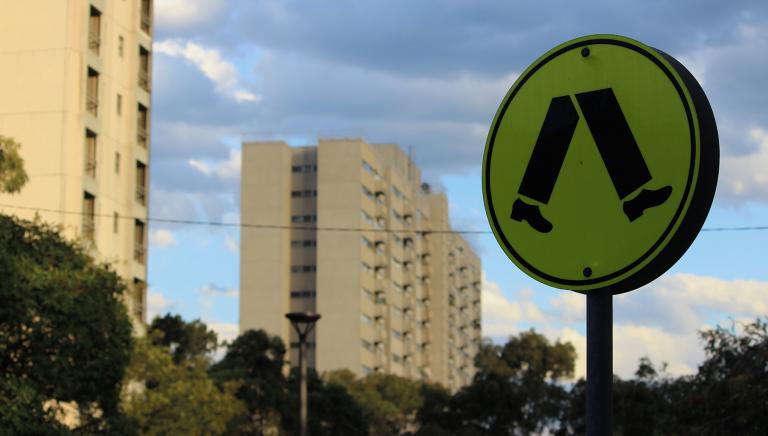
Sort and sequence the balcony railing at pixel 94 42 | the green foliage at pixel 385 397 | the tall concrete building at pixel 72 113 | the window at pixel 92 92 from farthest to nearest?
the green foliage at pixel 385 397 → the balcony railing at pixel 94 42 → the window at pixel 92 92 → the tall concrete building at pixel 72 113

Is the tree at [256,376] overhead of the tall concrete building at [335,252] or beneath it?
beneath

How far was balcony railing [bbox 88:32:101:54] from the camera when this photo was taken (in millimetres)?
51812

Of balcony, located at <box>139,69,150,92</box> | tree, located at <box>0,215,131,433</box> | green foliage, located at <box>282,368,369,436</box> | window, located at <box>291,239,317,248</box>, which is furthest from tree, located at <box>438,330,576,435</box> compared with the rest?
window, located at <box>291,239,317,248</box>

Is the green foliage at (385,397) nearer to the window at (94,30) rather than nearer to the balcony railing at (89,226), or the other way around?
the balcony railing at (89,226)

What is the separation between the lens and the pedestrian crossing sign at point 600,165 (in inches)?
121

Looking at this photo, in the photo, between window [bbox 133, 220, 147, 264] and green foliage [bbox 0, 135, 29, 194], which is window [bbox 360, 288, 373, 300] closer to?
window [bbox 133, 220, 147, 264]

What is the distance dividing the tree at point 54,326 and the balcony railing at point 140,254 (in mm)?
27027

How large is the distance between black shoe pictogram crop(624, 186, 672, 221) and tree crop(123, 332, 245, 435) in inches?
1417

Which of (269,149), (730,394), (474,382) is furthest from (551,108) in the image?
(269,149)

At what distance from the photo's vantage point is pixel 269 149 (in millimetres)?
133750

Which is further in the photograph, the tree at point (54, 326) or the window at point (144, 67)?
the window at point (144, 67)

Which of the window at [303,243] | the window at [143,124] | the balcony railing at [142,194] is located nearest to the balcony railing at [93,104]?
the window at [143,124]

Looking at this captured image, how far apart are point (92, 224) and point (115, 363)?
23.8 meters

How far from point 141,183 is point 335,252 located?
240ft
